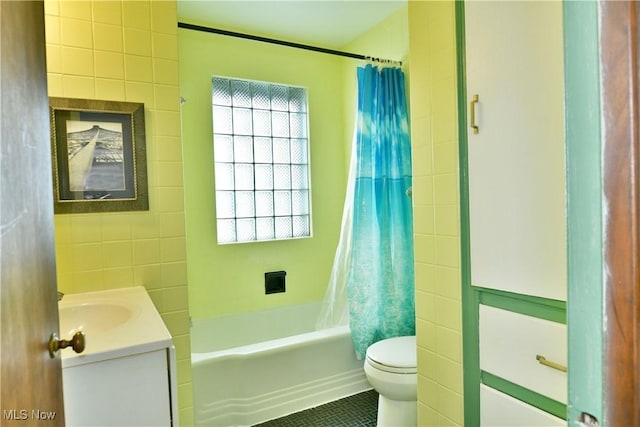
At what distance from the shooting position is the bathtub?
2.11 metres

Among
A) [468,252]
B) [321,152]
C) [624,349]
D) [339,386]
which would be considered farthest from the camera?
[321,152]

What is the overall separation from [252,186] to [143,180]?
4.56 feet

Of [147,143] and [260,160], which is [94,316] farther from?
[260,160]

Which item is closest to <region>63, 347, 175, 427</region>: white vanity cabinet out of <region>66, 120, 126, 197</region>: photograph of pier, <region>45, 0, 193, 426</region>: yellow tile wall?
<region>45, 0, 193, 426</region>: yellow tile wall

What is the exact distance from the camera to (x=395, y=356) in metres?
1.94

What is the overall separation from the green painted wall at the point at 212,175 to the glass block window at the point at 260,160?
0.07 m

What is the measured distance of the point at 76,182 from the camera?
4.96 feet

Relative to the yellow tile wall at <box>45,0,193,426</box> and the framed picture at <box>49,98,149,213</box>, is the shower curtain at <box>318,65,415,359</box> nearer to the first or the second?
the yellow tile wall at <box>45,0,193,426</box>

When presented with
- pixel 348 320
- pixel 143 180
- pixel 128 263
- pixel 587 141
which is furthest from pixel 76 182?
pixel 348 320

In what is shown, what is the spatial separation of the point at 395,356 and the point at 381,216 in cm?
94

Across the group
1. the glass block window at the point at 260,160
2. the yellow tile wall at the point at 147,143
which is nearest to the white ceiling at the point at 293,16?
the glass block window at the point at 260,160

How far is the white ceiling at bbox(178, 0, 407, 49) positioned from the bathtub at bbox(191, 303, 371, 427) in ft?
6.90

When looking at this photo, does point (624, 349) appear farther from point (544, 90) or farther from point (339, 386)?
point (339, 386)

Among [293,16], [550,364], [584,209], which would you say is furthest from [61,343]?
[293,16]
